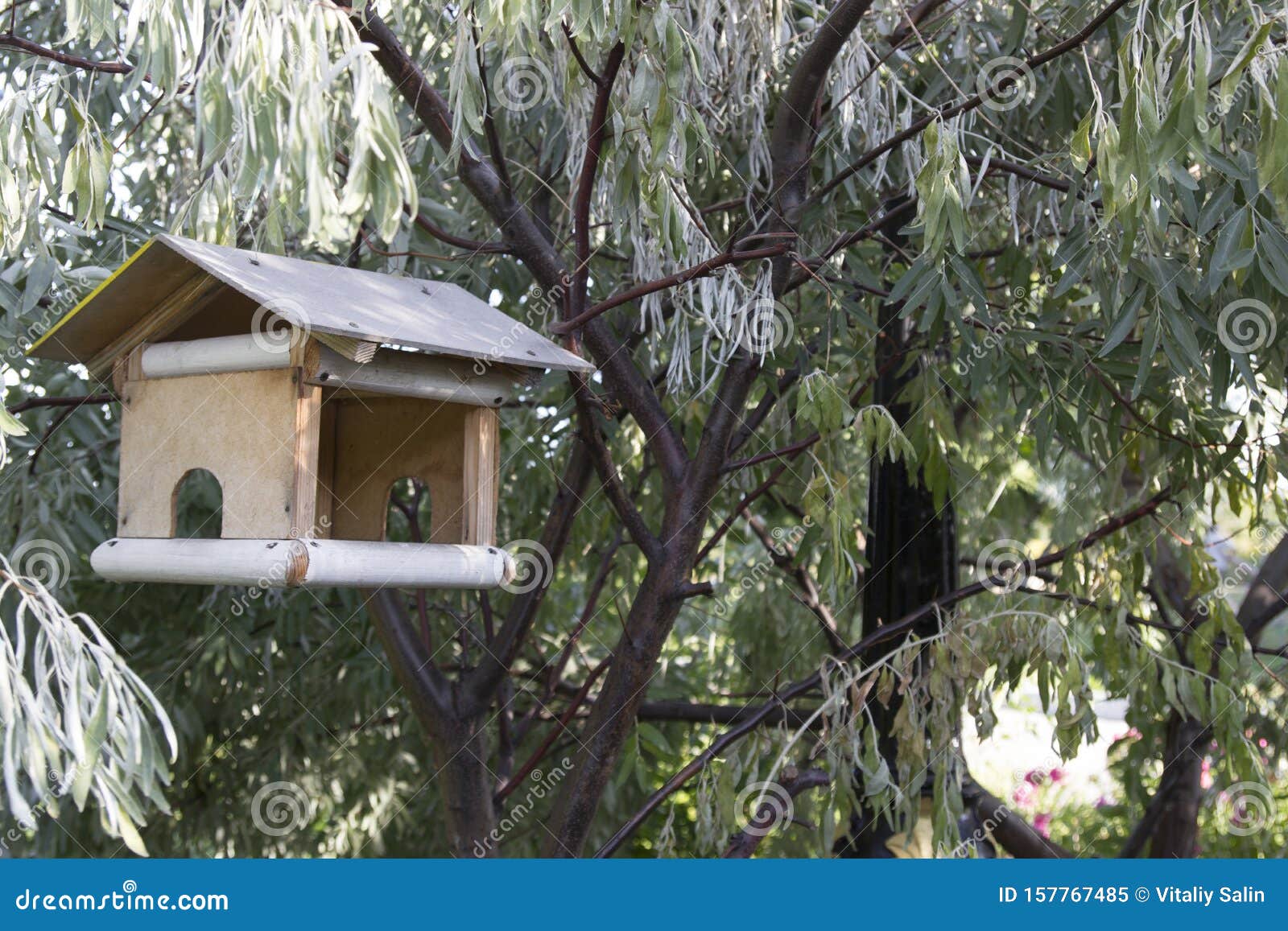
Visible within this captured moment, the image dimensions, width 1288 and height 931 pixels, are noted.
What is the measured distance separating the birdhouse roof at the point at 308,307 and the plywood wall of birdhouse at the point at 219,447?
0.36 ft

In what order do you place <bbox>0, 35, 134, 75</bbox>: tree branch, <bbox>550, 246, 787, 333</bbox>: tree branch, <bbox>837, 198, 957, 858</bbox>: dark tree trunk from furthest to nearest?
<bbox>837, 198, 957, 858</bbox>: dark tree trunk
<bbox>0, 35, 134, 75</bbox>: tree branch
<bbox>550, 246, 787, 333</bbox>: tree branch

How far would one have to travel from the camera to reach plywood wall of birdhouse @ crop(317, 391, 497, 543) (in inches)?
Answer: 81.1

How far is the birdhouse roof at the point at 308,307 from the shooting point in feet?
5.66

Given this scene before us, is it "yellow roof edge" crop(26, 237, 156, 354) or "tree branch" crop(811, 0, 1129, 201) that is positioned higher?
"tree branch" crop(811, 0, 1129, 201)

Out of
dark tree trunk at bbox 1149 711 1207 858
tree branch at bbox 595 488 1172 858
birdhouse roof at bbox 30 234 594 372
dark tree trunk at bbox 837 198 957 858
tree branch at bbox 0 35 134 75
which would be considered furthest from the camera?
dark tree trunk at bbox 1149 711 1207 858

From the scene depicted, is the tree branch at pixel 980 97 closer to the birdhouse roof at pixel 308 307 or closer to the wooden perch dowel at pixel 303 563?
the birdhouse roof at pixel 308 307

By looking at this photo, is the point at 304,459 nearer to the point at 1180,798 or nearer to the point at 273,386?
the point at 273,386

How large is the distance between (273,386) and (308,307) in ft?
0.52

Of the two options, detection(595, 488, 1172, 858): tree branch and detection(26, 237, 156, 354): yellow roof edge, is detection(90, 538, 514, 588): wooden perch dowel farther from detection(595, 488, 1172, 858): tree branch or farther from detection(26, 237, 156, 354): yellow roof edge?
detection(595, 488, 1172, 858): tree branch

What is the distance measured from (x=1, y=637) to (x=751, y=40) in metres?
1.82

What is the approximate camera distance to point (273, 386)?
1.82 metres

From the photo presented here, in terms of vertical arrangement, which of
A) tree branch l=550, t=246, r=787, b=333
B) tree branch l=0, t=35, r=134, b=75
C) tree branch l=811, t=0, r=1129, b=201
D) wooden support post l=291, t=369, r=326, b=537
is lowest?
wooden support post l=291, t=369, r=326, b=537

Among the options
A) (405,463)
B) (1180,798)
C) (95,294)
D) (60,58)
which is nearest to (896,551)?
(405,463)

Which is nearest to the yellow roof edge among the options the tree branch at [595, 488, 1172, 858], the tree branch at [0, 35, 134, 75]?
the tree branch at [0, 35, 134, 75]
